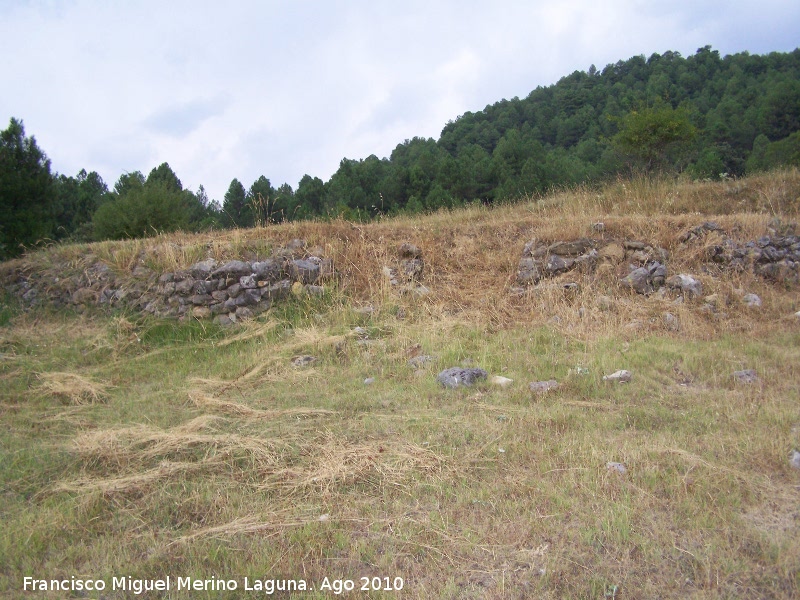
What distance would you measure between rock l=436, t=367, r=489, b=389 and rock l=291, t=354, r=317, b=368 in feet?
5.09

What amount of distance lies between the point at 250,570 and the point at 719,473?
2598mm

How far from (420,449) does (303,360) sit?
2665mm

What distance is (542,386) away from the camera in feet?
15.7

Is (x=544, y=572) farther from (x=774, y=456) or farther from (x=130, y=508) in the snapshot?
(x=130, y=508)

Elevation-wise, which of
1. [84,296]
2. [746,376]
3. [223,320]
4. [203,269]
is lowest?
[746,376]

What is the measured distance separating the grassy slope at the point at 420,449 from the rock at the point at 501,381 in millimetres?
142

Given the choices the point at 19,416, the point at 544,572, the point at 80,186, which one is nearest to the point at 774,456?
the point at 544,572

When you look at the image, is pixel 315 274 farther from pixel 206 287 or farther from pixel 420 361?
pixel 420 361

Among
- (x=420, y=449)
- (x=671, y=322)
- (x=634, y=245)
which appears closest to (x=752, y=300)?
(x=671, y=322)

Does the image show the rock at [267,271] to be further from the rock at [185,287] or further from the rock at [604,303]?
Answer: the rock at [604,303]

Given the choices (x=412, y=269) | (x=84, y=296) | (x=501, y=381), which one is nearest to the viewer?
(x=501, y=381)

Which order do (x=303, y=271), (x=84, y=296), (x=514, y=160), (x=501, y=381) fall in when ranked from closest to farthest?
(x=501, y=381) < (x=303, y=271) < (x=84, y=296) < (x=514, y=160)

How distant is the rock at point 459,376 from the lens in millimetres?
4984

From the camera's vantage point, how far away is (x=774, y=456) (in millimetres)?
3389
